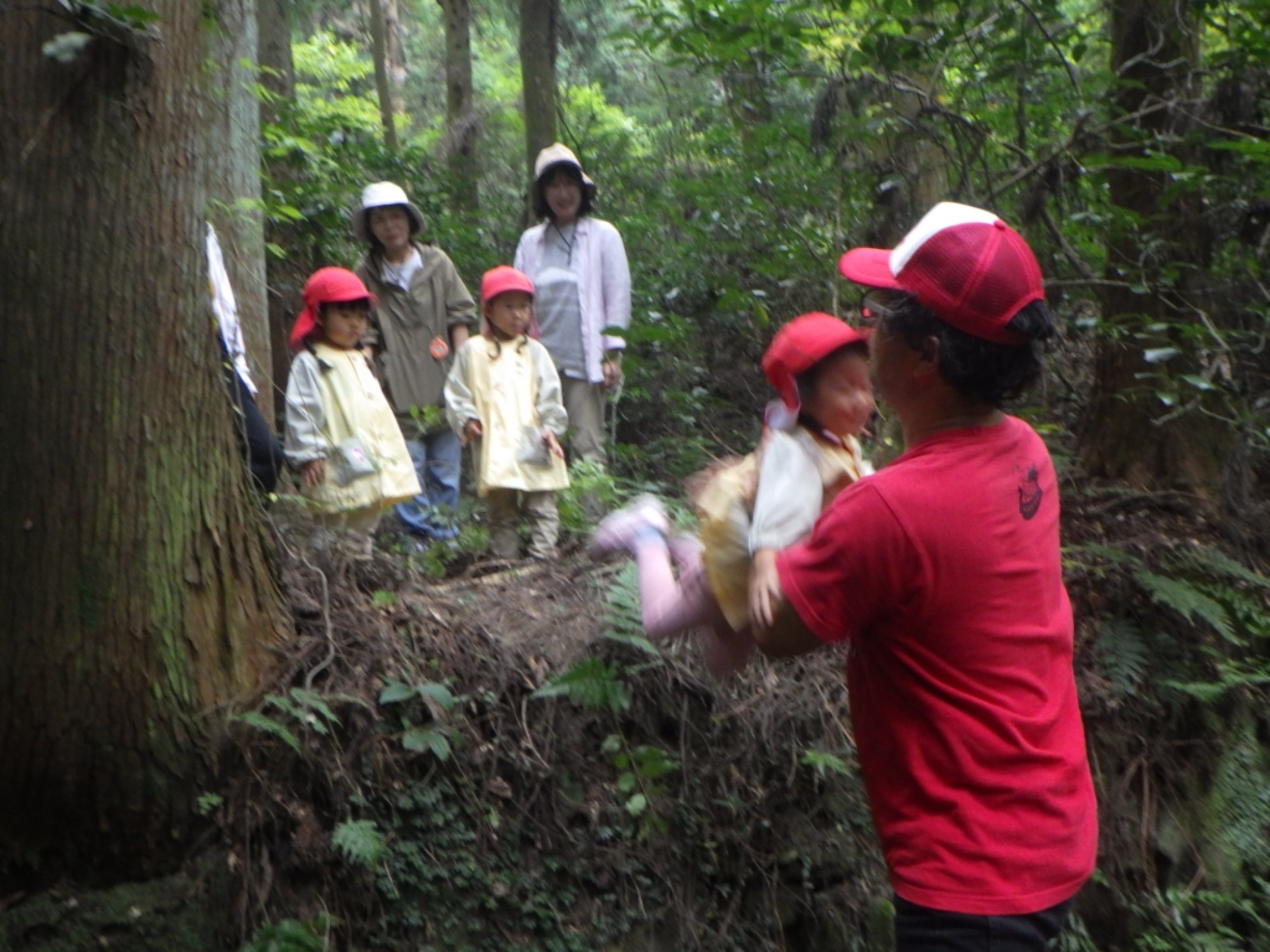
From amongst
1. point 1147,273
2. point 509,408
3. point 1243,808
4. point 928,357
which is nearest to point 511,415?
point 509,408

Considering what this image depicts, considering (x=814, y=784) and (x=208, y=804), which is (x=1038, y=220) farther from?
(x=208, y=804)

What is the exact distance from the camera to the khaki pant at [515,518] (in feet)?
24.2

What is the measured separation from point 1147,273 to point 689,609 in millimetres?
5314

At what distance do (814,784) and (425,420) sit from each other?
340cm

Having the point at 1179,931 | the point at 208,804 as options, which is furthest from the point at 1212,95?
the point at 208,804

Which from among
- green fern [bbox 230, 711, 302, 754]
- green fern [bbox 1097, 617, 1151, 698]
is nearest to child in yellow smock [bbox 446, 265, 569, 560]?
green fern [bbox 230, 711, 302, 754]

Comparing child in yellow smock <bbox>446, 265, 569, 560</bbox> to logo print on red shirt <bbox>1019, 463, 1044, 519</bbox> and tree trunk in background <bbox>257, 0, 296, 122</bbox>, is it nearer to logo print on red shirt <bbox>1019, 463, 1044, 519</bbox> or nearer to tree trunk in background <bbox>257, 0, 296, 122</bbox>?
logo print on red shirt <bbox>1019, 463, 1044, 519</bbox>

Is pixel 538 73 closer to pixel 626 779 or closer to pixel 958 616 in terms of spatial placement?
pixel 626 779

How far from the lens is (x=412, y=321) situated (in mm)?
8094

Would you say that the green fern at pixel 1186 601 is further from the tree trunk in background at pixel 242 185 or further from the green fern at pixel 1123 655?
the tree trunk in background at pixel 242 185

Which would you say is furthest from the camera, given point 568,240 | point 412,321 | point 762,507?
point 568,240

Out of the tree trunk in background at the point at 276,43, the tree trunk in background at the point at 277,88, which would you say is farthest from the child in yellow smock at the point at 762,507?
the tree trunk in background at the point at 276,43

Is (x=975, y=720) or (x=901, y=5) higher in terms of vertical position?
(x=901, y=5)

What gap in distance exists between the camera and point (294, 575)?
16.8ft
